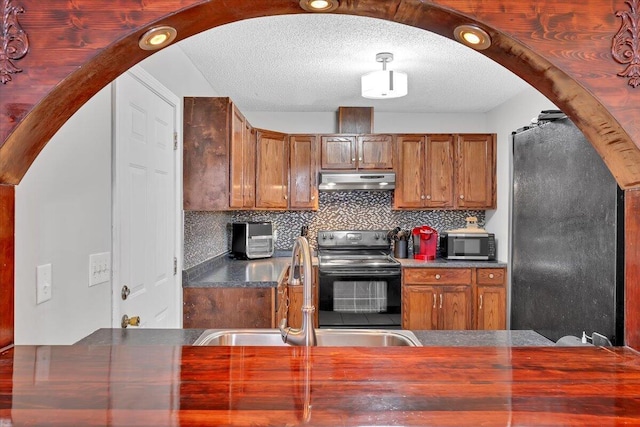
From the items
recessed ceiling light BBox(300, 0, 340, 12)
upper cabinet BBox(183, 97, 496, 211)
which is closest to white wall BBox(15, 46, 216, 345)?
recessed ceiling light BBox(300, 0, 340, 12)

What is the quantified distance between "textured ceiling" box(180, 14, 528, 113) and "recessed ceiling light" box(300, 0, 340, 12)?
1.55 metres

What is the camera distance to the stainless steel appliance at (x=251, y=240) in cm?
409

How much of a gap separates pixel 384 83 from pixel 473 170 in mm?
1708

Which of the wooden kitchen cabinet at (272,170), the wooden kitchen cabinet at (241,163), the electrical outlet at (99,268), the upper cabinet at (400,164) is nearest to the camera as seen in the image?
the electrical outlet at (99,268)

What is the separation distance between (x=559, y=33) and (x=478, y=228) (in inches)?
149

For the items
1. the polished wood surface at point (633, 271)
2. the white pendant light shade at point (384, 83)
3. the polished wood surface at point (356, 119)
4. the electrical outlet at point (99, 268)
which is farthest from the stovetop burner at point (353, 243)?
the polished wood surface at point (633, 271)

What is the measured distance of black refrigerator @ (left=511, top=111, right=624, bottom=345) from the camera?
1.59 meters

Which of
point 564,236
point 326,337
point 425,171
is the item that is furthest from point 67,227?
point 425,171

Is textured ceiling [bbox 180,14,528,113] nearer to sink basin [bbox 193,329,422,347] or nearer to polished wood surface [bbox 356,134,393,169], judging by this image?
polished wood surface [bbox 356,134,393,169]

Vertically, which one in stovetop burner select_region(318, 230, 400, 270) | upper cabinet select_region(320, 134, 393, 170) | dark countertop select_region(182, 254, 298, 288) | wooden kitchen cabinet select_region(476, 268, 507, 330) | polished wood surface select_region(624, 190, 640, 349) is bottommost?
wooden kitchen cabinet select_region(476, 268, 507, 330)

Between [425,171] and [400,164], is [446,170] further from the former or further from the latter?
[400,164]

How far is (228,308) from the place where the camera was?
9.26ft

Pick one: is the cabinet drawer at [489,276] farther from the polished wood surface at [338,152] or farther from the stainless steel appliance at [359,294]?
the polished wood surface at [338,152]

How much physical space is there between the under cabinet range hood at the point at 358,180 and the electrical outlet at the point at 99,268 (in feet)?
8.73
